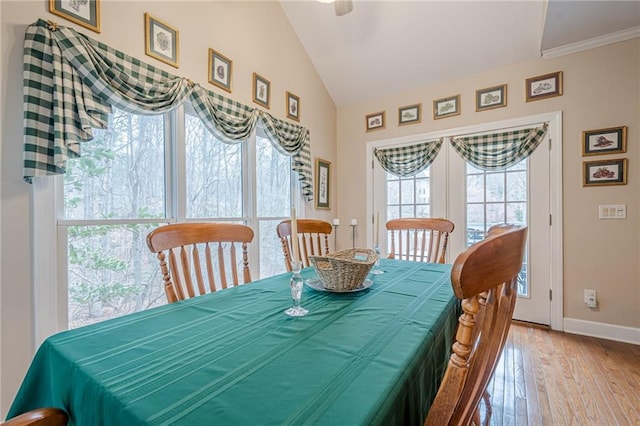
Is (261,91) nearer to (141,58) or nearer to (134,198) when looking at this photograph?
(141,58)

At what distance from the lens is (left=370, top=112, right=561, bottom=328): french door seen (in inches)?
102

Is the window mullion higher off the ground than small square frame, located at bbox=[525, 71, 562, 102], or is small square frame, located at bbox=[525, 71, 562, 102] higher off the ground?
small square frame, located at bbox=[525, 71, 562, 102]

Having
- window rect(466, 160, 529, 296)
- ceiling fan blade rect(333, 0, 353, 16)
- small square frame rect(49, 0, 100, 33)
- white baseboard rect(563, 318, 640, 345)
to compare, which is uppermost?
ceiling fan blade rect(333, 0, 353, 16)

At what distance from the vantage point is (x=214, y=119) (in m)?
2.17

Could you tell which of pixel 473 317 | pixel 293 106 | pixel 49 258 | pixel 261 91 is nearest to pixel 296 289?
pixel 473 317

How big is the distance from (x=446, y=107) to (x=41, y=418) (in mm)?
3518

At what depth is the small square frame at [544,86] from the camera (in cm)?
253

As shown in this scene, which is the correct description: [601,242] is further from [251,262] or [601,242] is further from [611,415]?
[251,262]

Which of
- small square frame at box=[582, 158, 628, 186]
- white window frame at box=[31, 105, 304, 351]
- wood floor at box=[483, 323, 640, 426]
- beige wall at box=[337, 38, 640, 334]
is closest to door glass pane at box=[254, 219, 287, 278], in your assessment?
white window frame at box=[31, 105, 304, 351]

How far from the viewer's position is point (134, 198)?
6.14 feet

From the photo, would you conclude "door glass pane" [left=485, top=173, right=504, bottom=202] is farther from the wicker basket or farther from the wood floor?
the wicker basket

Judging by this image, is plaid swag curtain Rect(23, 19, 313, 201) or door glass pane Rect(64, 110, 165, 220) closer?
plaid swag curtain Rect(23, 19, 313, 201)

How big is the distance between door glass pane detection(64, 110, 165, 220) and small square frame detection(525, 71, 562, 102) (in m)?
3.22

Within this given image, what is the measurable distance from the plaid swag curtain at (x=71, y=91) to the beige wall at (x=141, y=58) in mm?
83
